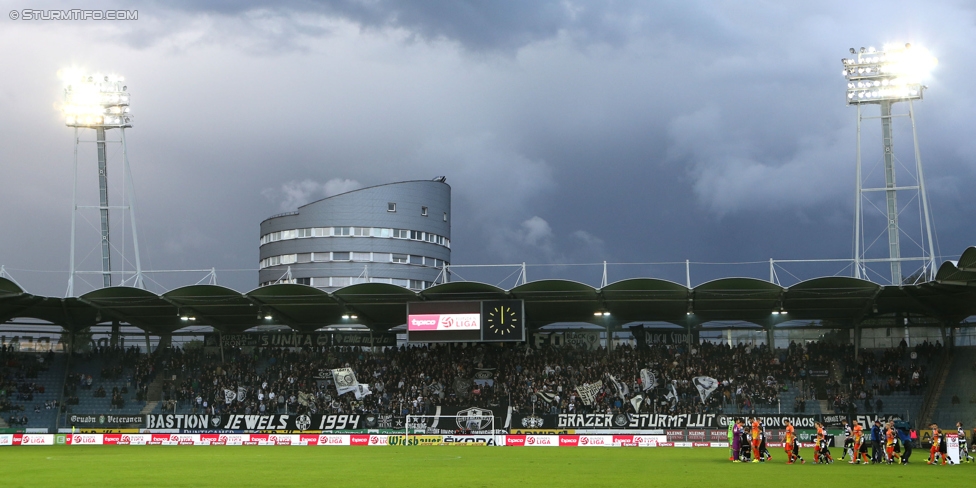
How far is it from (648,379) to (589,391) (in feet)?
11.3

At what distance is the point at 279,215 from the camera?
310ft

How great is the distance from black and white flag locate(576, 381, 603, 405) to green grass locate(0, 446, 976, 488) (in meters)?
15.8

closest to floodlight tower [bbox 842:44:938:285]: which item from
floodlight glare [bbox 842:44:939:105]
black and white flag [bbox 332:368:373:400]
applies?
floodlight glare [bbox 842:44:939:105]

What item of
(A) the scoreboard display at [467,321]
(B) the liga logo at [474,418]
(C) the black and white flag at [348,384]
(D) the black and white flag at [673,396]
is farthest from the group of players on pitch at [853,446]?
(C) the black and white flag at [348,384]

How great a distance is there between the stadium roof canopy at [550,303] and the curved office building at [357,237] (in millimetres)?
33799

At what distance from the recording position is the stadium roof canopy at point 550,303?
46219 mm

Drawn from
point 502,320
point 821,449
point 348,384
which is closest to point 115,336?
point 348,384

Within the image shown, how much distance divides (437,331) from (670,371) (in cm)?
1357

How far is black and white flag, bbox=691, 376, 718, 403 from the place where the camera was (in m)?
49.5

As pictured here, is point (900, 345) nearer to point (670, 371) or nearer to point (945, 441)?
point (670, 371)

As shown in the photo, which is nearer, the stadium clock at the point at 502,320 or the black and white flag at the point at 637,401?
the stadium clock at the point at 502,320

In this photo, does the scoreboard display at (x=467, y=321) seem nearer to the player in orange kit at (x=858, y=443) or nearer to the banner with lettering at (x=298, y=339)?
the banner with lettering at (x=298, y=339)

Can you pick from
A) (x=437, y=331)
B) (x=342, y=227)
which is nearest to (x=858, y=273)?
(x=437, y=331)

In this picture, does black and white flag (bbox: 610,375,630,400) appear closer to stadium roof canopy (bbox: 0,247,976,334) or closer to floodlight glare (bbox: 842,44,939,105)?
stadium roof canopy (bbox: 0,247,976,334)
